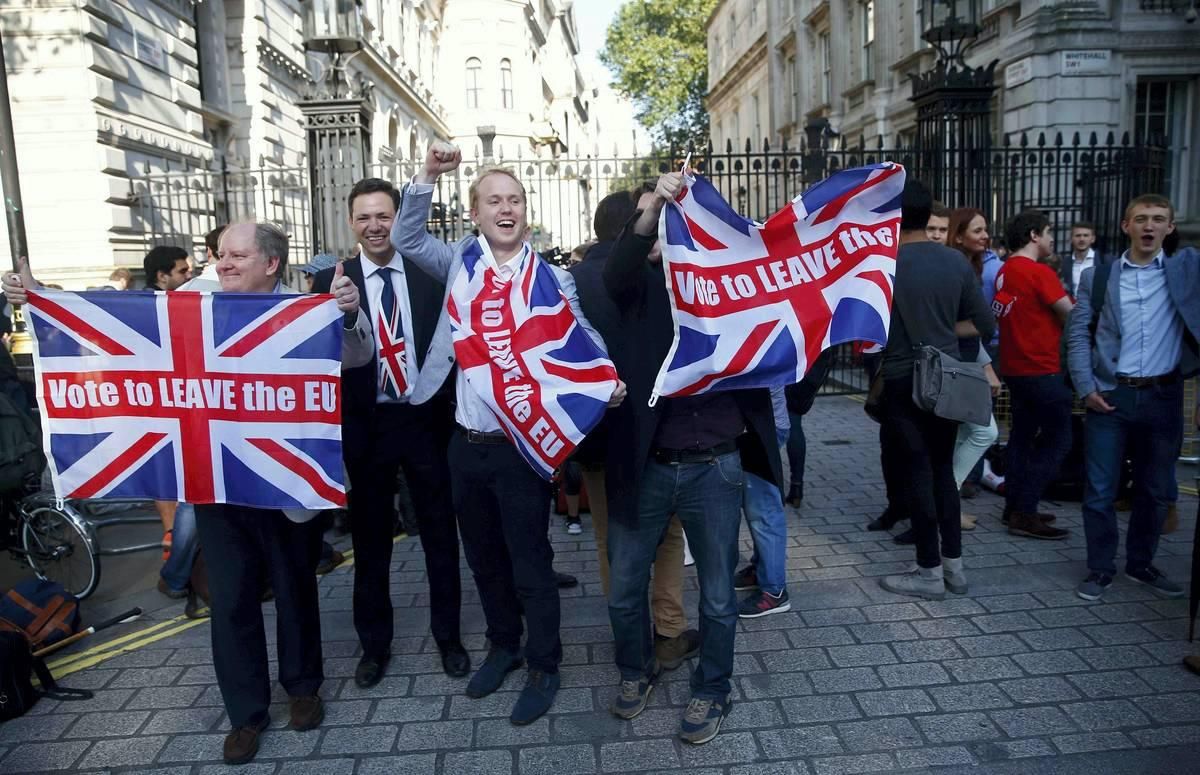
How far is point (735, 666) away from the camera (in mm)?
4051

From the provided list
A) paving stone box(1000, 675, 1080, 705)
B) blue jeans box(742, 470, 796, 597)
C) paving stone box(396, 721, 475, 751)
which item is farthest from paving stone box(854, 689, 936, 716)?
paving stone box(396, 721, 475, 751)

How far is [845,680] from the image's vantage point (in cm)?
387

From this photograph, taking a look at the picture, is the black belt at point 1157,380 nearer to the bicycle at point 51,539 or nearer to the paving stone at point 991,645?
the paving stone at point 991,645

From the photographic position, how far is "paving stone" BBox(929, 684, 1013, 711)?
11.8ft

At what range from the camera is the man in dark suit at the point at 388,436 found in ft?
12.8

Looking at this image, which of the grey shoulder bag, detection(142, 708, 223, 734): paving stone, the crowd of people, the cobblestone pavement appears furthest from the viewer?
the grey shoulder bag

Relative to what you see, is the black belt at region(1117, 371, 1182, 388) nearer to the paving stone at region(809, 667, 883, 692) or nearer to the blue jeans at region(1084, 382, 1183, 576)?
the blue jeans at region(1084, 382, 1183, 576)

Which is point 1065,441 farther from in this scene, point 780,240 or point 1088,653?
point 780,240

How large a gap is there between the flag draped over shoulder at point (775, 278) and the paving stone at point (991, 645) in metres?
1.60

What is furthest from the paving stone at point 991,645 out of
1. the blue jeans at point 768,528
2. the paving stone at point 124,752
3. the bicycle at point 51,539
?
the bicycle at point 51,539

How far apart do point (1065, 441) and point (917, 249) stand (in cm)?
201

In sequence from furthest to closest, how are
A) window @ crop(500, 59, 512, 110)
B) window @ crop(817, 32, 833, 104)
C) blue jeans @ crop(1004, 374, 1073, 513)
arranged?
window @ crop(500, 59, 512, 110) < window @ crop(817, 32, 833, 104) < blue jeans @ crop(1004, 374, 1073, 513)

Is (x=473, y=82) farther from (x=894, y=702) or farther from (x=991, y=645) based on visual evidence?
(x=894, y=702)

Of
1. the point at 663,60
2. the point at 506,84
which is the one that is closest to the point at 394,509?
the point at 663,60
